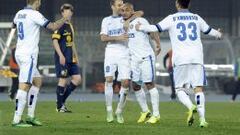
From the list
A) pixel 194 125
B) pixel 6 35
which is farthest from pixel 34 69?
pixel 6 35

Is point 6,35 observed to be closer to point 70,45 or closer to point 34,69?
point 70,45

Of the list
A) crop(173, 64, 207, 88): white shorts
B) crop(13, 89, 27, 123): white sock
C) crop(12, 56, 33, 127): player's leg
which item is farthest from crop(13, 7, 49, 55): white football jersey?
crop(173, 64, 207, 88): white shorts

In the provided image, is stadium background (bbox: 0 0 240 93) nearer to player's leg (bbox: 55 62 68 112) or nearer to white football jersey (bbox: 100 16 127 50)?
player's leg (bbox: 55 62 68 112)

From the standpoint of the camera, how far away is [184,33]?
14344mm

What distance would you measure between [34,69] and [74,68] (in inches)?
252

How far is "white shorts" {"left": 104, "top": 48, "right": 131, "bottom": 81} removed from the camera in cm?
1591

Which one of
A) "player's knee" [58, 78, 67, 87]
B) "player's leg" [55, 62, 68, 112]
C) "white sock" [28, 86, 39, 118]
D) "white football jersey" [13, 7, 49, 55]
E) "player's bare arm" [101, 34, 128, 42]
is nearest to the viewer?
"white football jersey" [13, 7, 49, 55]

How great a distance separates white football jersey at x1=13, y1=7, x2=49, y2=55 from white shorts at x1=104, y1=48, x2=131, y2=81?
2162 mm

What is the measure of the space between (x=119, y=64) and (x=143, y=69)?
45 centimetres

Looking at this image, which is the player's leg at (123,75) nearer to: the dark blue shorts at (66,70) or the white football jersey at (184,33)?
the white football jersey at (184,33)

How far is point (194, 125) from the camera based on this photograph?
1473 centimetres

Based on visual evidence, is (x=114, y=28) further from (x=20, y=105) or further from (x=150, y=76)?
(x=20, y=105)

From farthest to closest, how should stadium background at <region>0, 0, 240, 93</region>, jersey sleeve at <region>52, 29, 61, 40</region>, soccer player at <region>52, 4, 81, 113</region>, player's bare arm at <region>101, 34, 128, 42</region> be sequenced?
1. stadium background at <region>0, 0, 240, 93</region>
2. soccer player at <region>52, 4, 81, 113</region>
3. jersey sleeve at <region>52, 29, 61, 40</region>
4. player's bare arm at <region>101, 34, 128, 42</region>

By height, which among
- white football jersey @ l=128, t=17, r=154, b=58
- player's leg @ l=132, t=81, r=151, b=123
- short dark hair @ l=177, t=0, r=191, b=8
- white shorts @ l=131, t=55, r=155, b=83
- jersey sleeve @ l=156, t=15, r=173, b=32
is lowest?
player's leg @ l=132, t=81, r=151, b=123
